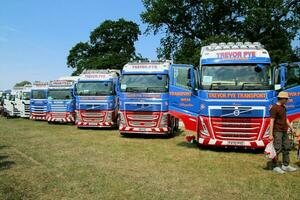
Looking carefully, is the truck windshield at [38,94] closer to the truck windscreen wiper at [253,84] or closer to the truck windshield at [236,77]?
the truck windshield at [236,77]

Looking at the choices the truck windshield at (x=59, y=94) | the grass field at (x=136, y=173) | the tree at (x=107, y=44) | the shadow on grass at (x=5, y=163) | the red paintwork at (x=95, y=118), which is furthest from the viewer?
the tree at (x=107, y=44)

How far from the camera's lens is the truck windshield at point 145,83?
16.3 meters

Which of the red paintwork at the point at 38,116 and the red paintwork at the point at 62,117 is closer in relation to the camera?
the red paintwork at the point at 62,117

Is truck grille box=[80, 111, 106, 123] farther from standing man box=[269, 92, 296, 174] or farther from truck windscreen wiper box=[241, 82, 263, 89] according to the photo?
standing man box=[269, 92, 296, 174]

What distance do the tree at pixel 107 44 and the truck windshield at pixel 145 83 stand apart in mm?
35780

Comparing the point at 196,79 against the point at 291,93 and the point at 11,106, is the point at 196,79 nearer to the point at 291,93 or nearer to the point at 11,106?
the point at 291,93

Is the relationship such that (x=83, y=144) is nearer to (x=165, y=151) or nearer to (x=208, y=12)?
(x=165, y=151)

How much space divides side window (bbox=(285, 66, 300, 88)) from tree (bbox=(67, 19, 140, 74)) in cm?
4110

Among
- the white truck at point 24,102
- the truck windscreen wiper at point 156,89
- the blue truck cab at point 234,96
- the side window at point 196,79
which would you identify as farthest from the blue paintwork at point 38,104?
the blue truck cab at point 234,96

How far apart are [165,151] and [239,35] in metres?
21.8

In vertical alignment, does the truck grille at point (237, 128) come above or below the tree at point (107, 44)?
below

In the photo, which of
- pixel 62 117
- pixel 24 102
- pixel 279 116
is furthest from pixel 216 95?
pixel 24 102

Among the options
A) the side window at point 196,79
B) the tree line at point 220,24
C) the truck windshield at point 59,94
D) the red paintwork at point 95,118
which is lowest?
the red paintwork at point 95,118

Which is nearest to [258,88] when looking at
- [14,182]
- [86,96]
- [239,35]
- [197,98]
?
[197,98]
